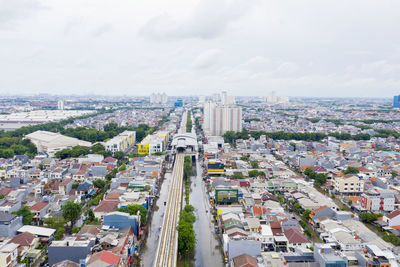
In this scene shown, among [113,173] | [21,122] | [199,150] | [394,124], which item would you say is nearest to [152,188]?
[113,173]

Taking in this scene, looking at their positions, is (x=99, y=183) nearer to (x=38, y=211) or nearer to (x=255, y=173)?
(x=38, y=211)

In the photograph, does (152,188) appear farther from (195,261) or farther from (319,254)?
(319,254)

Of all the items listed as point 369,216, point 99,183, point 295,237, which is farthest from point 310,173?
point 99,183

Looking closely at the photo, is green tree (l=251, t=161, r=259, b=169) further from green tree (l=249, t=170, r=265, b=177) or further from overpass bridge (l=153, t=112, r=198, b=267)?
overpass bridge (l=153, t=112, r=198, b=267)

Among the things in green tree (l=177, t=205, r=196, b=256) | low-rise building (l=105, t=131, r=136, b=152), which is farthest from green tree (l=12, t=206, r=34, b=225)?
low-rise building (l=105, t=131, r=136, b=152)

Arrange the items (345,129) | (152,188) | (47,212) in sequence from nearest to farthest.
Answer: (47,212)
(152,188)
(345,129)

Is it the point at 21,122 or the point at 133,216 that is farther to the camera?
the point at 21,122

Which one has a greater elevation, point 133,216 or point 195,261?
point 133,216

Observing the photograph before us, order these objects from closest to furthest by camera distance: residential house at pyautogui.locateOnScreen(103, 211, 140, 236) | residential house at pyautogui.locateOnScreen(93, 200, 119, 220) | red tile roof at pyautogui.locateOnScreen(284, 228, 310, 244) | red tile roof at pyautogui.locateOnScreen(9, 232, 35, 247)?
1. red tile roof at pyautogui.locateOnScreen(9, 232, 35, 247)
2. red tile roof at pyautogui.locateOnScreen(284, 228, 310, 244)
3. residential house at pyautogui.locateOnScreen(103, 211, 140, 236)
4. residential house at pyautogui.locateOnScreen(93, 200, 119, 220)
